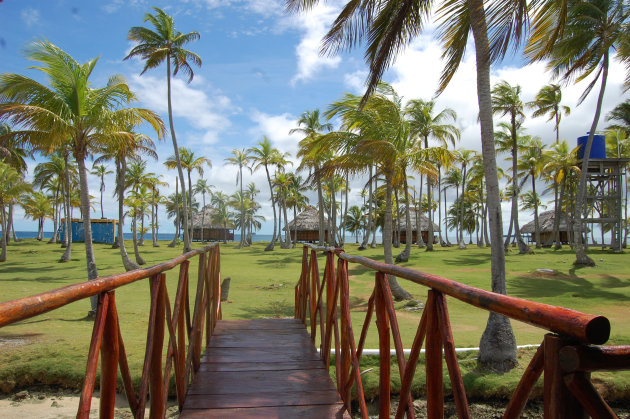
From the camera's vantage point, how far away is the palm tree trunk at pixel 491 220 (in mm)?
6305

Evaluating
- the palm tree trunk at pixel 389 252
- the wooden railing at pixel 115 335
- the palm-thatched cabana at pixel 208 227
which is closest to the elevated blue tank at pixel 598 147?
the palm tree trunk at pixel 389 252

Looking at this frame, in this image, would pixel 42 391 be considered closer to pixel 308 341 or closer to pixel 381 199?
pixel 308 341


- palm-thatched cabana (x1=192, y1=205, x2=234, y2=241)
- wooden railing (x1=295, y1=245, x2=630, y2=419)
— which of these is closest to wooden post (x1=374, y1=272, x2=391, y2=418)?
wooden railing (x1=295, y1=245, x2=630, y2=419)

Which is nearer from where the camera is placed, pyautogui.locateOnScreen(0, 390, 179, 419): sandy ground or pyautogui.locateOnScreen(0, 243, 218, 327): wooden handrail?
pyautogui.locateOnScreen(0, 243, 218, 327): wooden handrail

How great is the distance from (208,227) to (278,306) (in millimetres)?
48576

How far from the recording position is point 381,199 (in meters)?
44.4

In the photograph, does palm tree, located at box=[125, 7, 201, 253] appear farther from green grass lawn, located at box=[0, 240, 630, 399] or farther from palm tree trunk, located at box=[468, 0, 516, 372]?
palm tree trunk, located at box=[468, 0, 516, 372]

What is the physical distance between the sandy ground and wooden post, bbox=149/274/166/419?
310cm

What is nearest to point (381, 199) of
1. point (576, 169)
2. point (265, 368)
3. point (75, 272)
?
point (576, 169)

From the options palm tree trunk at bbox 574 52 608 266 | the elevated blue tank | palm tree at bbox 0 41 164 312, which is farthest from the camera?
the elevated blue tank

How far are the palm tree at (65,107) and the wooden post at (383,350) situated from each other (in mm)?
8657

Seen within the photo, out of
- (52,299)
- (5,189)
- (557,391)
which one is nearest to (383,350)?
(557,391)

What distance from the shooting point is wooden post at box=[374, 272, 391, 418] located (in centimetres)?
260

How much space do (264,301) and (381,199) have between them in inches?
1336
